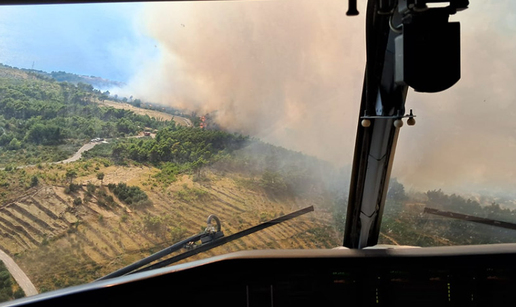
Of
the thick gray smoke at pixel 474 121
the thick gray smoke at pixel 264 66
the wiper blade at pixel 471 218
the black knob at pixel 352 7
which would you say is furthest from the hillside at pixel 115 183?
the black knob at pixel 352 7

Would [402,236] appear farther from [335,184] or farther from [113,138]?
[113,138]

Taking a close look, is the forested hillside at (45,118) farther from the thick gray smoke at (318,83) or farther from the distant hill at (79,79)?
the thick gray smoke at (318,83)

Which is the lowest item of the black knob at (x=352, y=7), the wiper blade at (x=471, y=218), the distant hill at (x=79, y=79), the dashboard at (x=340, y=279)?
the dashboard at (x=340, y=279)

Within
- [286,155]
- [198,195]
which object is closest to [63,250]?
[198,195]

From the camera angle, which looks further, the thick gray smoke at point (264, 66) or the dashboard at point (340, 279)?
the thick gray smoke at point (264, 66)

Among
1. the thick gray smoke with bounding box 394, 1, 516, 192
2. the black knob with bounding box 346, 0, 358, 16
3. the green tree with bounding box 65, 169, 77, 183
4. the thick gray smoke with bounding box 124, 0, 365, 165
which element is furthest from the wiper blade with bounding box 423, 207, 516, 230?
the green tree with bounding box 65, 169, 77, 183
